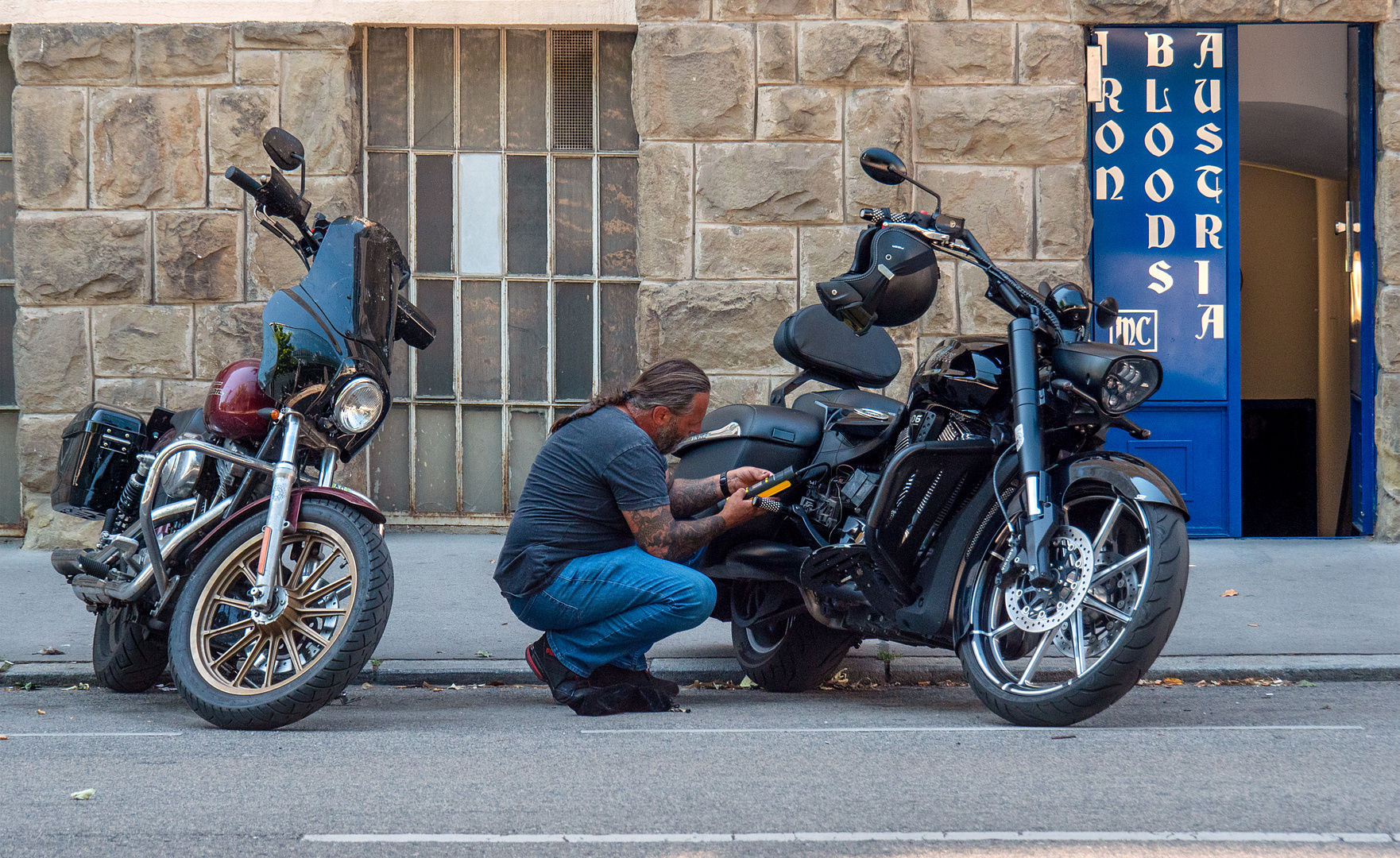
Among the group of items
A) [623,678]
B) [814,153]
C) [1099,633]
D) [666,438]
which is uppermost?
[814,153]

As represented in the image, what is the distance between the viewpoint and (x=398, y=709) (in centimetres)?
502

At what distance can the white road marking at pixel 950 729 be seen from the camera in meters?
4.38

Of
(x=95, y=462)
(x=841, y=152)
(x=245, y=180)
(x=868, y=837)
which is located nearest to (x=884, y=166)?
(x=245, y=180)

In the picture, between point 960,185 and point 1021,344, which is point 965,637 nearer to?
point 1021,344

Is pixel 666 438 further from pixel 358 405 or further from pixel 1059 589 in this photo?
pixel 1059 589

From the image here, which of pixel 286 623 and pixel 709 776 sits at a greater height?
pixel 286 623

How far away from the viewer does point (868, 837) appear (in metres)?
3.24

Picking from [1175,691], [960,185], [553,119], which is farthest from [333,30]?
[1175,691]

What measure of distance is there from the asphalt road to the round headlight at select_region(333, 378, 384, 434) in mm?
1003

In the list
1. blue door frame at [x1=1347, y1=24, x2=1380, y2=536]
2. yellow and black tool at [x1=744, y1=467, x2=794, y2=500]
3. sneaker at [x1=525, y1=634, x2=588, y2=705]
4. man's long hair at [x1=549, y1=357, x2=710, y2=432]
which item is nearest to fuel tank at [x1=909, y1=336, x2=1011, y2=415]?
yellow and black tool at [x1=744, y1=467, x2=794, y2=500]

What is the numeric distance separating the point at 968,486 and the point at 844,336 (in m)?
0.99

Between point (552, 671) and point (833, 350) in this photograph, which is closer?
point (552, 671)

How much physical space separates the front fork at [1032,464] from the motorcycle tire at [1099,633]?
4.9 inches

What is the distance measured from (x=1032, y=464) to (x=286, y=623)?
2442mm
